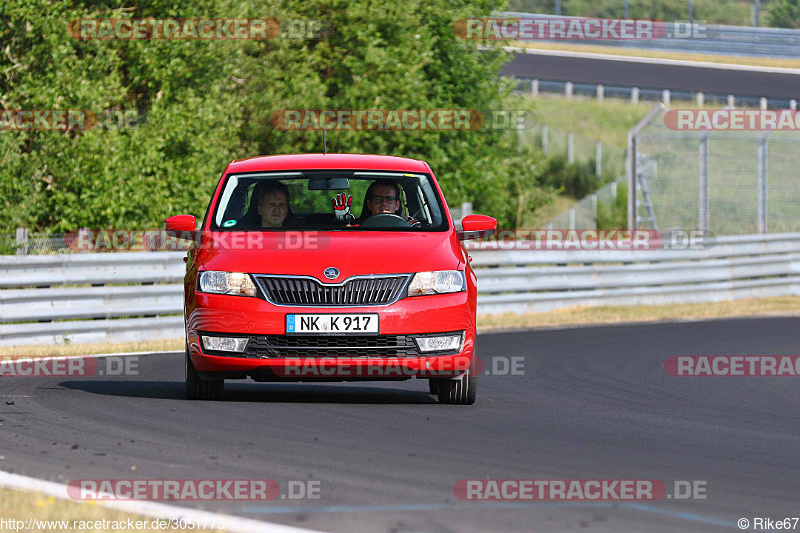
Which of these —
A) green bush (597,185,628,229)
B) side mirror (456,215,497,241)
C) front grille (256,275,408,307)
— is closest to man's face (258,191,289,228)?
front grille (256,275,408,307)

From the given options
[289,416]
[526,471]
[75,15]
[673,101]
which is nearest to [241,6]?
[75,15]

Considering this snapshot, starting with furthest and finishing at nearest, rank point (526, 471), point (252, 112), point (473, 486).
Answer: point (252, 112), point (526, 471), point (473, 486)

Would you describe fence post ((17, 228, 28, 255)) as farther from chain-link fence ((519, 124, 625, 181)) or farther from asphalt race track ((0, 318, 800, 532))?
chain-link fence ((519, 124, 625, 181))

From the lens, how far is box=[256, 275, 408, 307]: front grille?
8.61m

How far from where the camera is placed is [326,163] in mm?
9891

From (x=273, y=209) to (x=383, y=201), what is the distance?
78 centimetres

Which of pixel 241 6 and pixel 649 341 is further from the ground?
pixel 241 6

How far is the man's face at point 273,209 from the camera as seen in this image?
9.55 meters

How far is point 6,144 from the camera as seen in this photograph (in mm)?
21547

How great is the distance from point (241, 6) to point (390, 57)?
4861mm

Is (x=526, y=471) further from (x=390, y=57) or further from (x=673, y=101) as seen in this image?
(x=673, y=101)
